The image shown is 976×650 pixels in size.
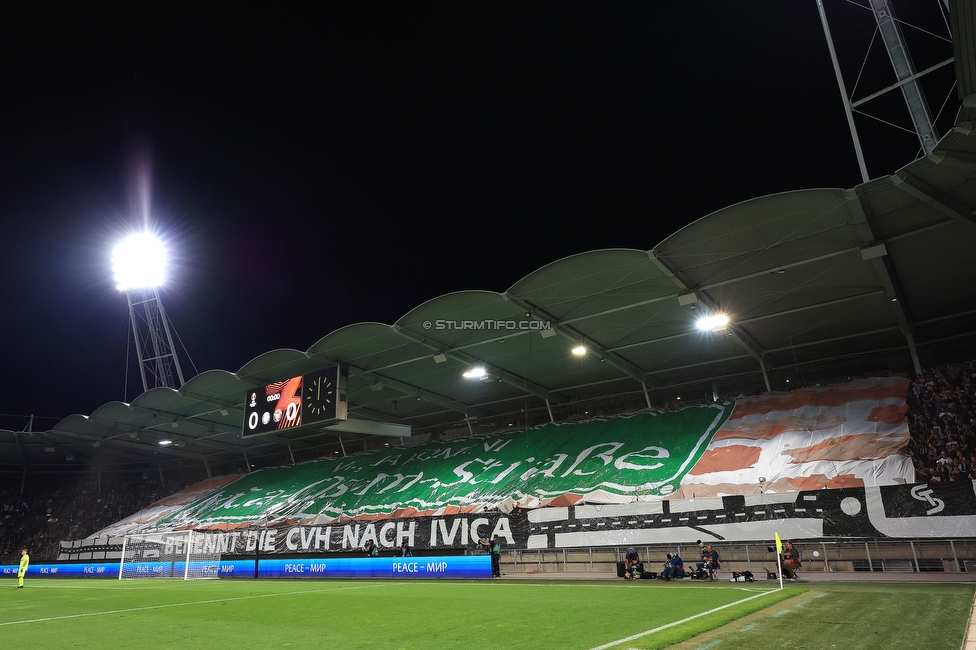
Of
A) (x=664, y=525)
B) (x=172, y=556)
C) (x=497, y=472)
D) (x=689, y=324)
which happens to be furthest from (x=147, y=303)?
(x=664, y=525)

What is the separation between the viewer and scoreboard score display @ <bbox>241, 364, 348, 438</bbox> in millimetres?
25669

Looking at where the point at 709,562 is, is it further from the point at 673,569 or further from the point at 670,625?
the point at 670,625

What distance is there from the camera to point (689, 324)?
74.0 ft

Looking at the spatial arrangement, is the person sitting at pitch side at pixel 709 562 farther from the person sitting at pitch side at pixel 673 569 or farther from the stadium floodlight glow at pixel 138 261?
the stadium floodlight glow at pixel 138 261

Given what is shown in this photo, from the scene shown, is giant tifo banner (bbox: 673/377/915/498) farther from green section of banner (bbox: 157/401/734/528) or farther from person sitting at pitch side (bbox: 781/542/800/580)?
person sitting at pitch side (bbox: 781/542/800/580)

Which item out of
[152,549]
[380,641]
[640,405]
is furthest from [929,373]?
[152,549]

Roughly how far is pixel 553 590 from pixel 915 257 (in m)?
14.5

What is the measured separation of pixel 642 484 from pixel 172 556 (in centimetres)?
2240

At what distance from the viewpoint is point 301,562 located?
24.8 m

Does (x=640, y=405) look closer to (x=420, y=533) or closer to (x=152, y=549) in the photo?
(x=420, y=533)

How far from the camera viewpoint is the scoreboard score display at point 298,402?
25.7 metres

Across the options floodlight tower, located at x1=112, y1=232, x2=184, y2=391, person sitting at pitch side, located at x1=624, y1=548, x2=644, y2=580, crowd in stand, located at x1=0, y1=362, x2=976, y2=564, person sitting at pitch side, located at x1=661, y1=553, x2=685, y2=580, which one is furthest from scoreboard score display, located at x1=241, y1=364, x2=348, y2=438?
crowd in stand, located at x1=0, y1=362, x2=976, y2=564

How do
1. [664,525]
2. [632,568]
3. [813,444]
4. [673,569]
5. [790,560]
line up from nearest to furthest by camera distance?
[790,560], [673,569], [632,568], [664,525], [813,444]

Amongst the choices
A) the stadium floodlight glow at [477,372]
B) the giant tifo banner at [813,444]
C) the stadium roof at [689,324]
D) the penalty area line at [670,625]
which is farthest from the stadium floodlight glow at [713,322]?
the penalty area line at [670,625]
